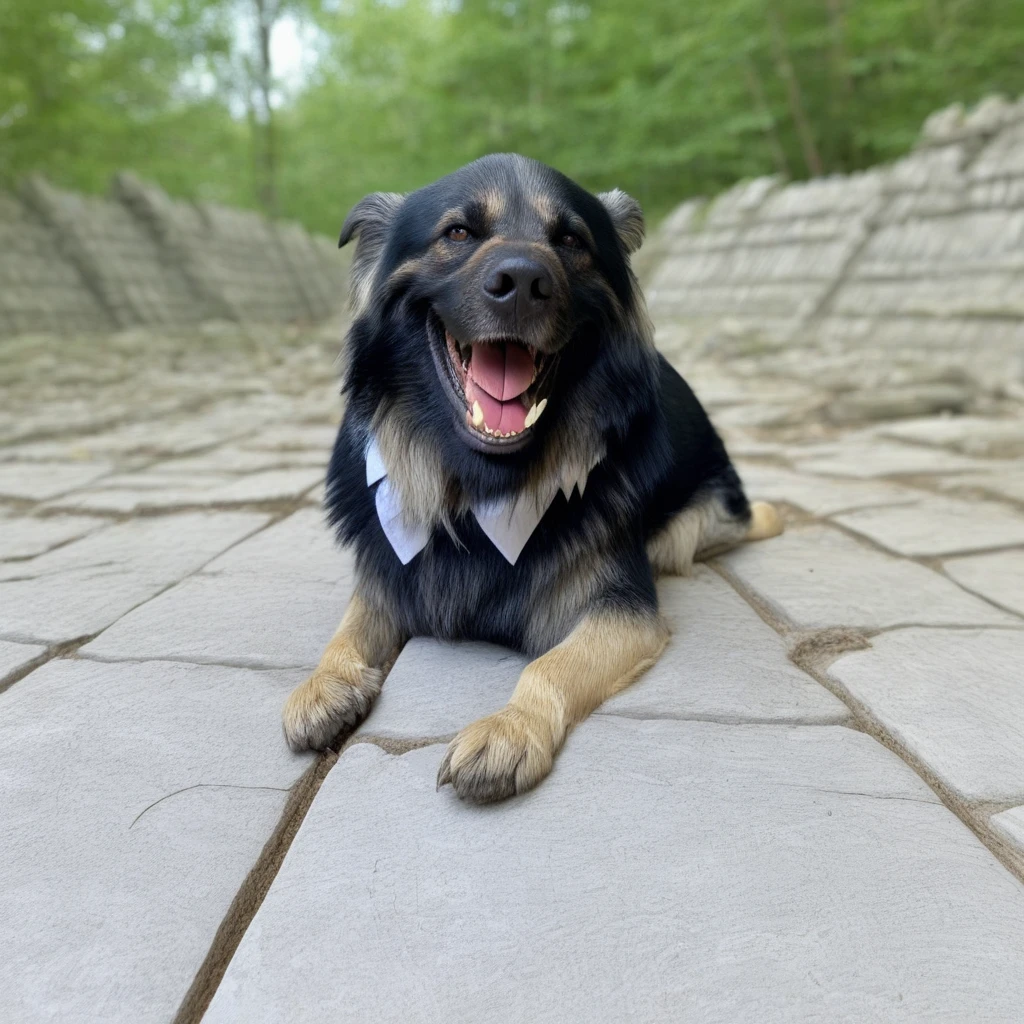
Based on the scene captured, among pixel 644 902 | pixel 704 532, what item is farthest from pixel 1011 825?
pixel 704 532

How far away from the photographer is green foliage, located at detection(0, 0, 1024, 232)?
1144 centimetres

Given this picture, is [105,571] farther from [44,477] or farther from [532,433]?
[44,477]

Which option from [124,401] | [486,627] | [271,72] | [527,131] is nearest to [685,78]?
[527,131]

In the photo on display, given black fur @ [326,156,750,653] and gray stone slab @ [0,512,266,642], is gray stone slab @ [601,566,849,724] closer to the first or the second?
black fur @ [326,156,750,653]

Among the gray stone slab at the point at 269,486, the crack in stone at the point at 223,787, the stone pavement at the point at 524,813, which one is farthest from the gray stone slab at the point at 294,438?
the crack in stone at the point at 223,787

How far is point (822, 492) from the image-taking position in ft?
11.7

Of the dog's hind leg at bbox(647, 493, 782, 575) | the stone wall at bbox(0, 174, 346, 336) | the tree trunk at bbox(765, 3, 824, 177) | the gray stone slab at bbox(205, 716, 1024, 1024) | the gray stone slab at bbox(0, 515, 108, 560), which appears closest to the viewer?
the gray stone slab at bbox(205, 716, 1024, 1024)

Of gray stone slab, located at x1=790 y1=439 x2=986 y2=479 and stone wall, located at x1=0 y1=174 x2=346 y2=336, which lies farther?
stone wall, located at x1=0 y1=174 x2=346 y2=336

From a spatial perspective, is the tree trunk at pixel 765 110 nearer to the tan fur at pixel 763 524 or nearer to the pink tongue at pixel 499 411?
the tan fur at pixel 763 524

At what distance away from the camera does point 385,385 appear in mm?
2117

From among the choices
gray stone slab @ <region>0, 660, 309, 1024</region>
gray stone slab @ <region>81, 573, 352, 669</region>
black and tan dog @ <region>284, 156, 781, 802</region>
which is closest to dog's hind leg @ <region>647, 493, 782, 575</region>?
black and tan dog @ <region>284, 156, 781, 802</region>

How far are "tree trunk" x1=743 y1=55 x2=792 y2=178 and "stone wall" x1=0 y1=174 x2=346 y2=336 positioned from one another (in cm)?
871

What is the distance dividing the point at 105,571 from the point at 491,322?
1583mm

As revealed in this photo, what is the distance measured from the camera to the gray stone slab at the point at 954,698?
4.84 ft
